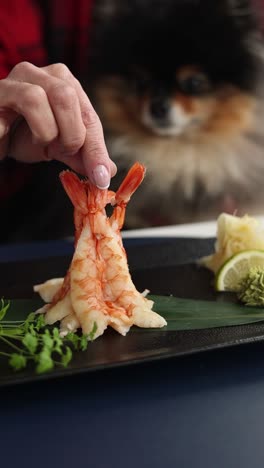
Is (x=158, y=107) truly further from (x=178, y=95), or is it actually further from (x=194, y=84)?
(x=194, y=84)

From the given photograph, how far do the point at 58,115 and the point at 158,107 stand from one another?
2.18 metres

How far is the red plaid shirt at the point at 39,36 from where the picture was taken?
11.0ft

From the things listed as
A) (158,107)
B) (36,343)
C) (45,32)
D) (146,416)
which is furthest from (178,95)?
(146,416)

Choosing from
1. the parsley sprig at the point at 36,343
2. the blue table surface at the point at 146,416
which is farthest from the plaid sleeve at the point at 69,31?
the blue table surface at the point at 146,416

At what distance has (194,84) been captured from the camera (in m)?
3.83

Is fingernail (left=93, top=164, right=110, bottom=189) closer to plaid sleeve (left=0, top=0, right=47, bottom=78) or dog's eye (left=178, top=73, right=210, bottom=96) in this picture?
plaid sleeve (left=0, top=0, right=47, bottom=78)

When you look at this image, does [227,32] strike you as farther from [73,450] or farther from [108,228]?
[73,450]

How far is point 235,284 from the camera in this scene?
78.5 inches

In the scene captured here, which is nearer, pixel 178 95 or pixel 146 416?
pixel 146 416

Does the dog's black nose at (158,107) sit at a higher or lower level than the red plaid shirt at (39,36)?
lower

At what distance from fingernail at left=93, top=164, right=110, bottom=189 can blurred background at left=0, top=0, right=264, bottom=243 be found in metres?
1.94

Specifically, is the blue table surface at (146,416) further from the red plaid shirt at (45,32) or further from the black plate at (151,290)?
the red plaid shirt at (45,32)

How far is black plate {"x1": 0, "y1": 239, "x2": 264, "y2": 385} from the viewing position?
4.87 ft

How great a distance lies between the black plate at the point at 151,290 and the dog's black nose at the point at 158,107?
146cm
